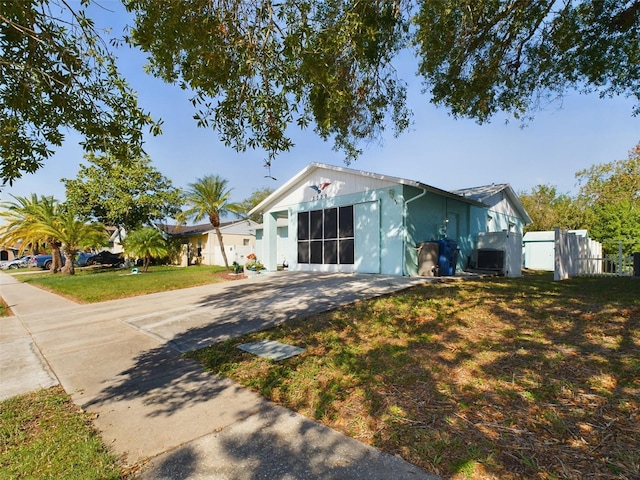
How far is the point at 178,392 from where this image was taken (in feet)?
12.1

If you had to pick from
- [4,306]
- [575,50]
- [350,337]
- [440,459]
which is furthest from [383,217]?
[4,306]

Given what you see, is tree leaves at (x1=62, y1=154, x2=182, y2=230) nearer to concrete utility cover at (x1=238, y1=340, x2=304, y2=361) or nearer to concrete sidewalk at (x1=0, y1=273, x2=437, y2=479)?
concrete sidewalk at (x1=0, y1=273, x2=437, y2=479)

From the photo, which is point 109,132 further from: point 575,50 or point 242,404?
point 575,50

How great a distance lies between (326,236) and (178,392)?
35.0 ft

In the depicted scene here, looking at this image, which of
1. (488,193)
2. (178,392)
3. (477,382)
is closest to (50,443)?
(178,392)

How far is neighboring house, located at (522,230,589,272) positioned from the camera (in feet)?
70.2

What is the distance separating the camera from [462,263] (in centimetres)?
1423

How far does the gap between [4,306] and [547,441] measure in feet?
45.0

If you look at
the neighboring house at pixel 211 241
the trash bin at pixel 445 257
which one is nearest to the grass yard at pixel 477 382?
the trash bin at pixel 445 257

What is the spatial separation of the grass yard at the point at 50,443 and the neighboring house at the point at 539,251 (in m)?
24.3

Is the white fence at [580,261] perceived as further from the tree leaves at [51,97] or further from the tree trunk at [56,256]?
the tree trunk at [56,256]

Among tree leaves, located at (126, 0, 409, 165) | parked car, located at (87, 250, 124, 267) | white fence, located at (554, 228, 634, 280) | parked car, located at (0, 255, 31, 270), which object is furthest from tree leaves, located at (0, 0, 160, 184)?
parked car, located at (0, 255, 31, 270)

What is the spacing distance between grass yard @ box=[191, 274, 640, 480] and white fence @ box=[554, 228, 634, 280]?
5.28m

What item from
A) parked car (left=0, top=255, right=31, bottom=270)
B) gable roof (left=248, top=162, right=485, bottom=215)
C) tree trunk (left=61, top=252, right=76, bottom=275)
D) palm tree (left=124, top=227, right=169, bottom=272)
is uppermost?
gable roof (left=248, top=162, right=485, bottom=215)
